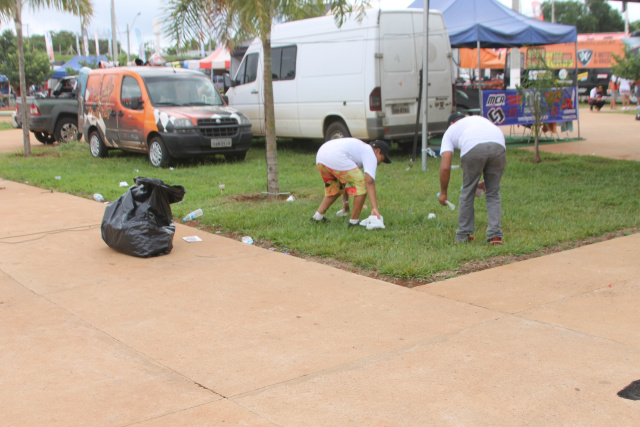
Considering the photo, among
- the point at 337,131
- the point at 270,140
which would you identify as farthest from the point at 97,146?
the point at 270,140

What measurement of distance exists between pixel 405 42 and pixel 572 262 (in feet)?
24.8

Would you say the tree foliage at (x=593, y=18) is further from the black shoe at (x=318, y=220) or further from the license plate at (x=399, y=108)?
the black shoe at (x=318, y=220)

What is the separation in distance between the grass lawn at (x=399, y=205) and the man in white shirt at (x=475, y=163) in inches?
8.4

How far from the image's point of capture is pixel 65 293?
5.34 m

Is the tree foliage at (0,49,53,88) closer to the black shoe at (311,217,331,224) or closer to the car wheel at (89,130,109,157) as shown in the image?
the car wheel at (89,130,109,157)

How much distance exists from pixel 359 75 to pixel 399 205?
468cm

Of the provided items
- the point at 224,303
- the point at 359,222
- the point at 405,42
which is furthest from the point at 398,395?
the point at 405,42

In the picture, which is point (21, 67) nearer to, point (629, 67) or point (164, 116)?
point (164, 116)

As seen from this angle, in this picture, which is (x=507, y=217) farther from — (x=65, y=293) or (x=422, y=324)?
(x=65, y=293)

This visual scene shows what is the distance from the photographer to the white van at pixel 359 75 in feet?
40.3

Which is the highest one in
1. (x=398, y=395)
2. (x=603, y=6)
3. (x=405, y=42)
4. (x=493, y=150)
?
(x=603, y=6)

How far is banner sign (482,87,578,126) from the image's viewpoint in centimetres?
1417

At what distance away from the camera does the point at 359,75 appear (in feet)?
40.7

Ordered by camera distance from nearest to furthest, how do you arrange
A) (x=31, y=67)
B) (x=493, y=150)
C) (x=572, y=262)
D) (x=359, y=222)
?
1. (x=572, y=262)
2. (x=493, y=150)
3. (x=359, y=222)
4. (x=31, y=67)
